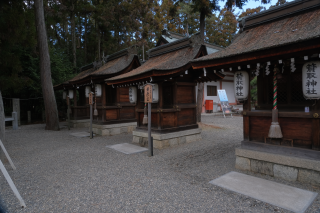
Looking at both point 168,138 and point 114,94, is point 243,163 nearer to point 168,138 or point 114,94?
point 168,138

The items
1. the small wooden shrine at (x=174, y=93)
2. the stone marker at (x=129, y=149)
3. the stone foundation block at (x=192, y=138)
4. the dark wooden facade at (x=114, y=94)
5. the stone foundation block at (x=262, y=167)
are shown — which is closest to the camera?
the stone foundation block at (x=262, y=167)

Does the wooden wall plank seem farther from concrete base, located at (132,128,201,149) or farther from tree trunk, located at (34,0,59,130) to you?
tree trunk, located at (34,0,59,130)

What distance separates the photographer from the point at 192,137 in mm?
7984

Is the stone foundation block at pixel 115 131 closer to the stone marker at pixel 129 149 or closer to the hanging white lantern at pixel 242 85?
the stone marker at pixel 129 149

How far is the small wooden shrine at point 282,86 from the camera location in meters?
Result: 3.65

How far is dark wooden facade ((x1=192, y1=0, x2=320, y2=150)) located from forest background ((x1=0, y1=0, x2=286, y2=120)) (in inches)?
273

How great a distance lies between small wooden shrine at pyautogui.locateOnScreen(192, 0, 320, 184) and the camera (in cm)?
365

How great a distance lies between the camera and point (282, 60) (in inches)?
152

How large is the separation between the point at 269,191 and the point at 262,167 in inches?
34.5

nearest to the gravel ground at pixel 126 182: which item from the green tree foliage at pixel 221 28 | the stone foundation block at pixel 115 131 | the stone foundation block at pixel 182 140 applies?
the stone foundation block at pixel 182 140

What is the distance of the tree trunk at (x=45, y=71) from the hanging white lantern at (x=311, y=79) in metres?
12.6

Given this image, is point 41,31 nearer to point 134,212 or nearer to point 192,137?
point 192,137

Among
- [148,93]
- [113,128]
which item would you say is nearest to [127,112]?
[113,128]

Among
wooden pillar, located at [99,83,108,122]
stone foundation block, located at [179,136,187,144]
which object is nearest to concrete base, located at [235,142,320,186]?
stone foundation block, located at [179,136,187,144]
